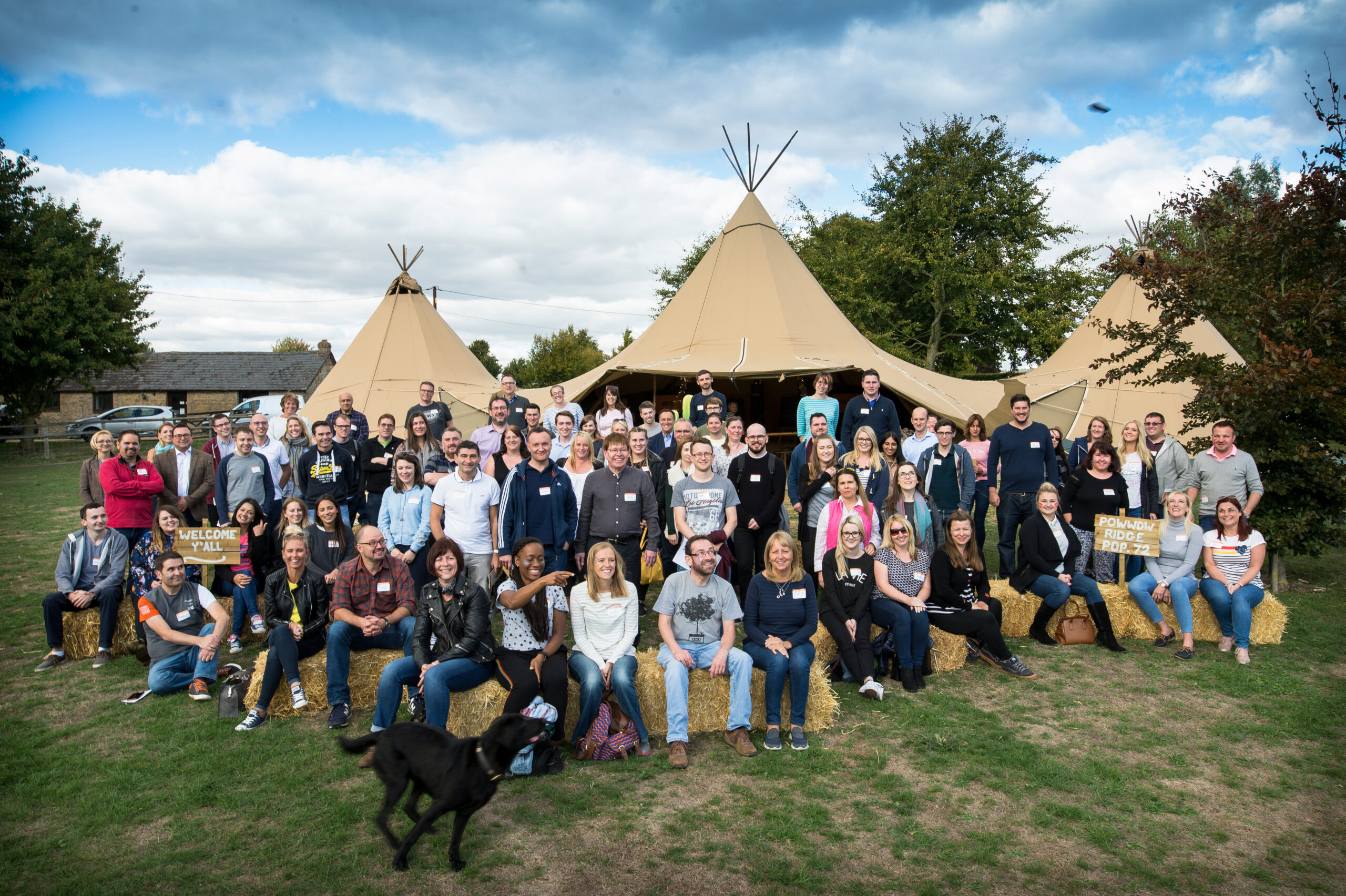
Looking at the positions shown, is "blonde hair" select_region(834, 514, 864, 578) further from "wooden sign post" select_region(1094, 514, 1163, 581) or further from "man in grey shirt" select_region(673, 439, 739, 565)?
"wooden sign post" select_region(1094, 514, 1163, 581)

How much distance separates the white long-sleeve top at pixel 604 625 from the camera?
3.96 metres

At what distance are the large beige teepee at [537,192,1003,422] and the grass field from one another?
23.8 ft

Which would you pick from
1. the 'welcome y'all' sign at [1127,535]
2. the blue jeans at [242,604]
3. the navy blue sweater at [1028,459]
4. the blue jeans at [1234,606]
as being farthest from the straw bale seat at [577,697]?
the blue jeans at [1234,606]

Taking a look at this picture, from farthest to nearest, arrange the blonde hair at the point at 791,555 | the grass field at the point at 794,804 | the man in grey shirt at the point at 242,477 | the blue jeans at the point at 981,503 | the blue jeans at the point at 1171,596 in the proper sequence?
the blue jeans at the point at 981,503, the man in grey shirt at the point at 242,477, the blue jeans at the point at 1171,596, the blonde hair at the point at 791,555, the grass field at the point at 794,804

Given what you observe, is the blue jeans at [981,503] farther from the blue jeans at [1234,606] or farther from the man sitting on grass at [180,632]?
the man sitting on grass at [180,632]

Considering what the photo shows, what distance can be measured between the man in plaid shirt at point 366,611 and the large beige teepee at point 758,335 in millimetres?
7381

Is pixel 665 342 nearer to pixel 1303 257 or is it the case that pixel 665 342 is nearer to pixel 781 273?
pixel 781 273

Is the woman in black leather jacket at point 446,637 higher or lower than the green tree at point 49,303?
lower

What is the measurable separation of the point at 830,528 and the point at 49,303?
23247 mm

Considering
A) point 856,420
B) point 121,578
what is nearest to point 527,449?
point 121,578

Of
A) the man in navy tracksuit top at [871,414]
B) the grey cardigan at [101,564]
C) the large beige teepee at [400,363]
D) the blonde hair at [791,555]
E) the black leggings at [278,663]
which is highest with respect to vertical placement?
the large beige teepee at [400,363]

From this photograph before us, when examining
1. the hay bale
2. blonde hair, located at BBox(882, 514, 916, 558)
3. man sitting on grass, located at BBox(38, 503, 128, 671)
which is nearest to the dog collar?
blonde hair, located at BBox(882, 514, 916, 558)

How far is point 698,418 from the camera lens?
7.94 meters

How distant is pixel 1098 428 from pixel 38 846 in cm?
721
